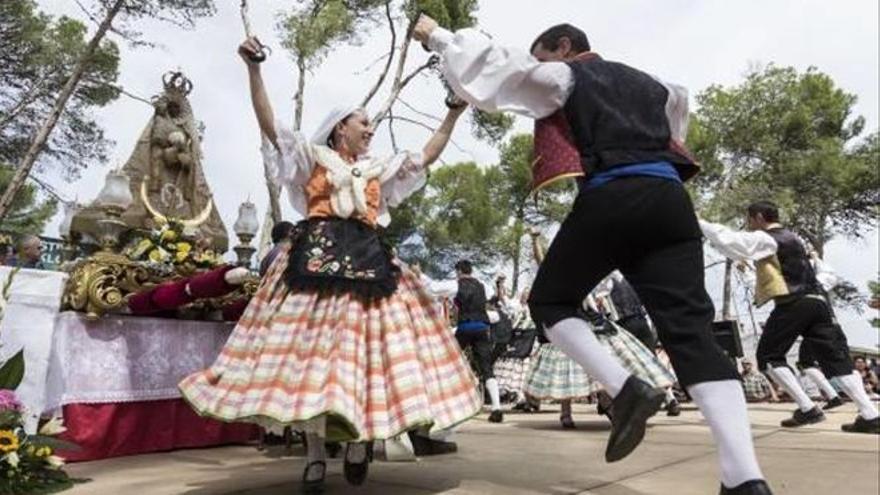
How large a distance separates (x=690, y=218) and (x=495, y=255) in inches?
1097

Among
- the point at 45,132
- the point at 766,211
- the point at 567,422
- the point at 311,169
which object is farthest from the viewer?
the point at 45,132

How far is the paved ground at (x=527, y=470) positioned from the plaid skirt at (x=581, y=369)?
742mm

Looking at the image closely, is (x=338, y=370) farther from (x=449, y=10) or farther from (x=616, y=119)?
(x=449, y=10)

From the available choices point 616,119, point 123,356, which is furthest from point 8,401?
point 616,119

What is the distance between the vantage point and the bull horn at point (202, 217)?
5.04 meters

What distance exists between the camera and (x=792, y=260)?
5.16 metres

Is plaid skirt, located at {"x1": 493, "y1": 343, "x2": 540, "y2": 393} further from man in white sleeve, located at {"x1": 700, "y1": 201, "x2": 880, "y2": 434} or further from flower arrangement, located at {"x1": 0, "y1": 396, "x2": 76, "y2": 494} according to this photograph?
flower arrangement, located at {"x1": 0, "y1": 396, "x2": 76, "y2": 494}

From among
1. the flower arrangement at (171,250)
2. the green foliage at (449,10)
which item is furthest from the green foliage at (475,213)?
the flower arrangement at (171,250)

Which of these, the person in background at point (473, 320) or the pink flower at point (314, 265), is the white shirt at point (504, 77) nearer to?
the pink flower at point (314, 265)

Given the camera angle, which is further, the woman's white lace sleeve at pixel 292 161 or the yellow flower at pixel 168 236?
the yellow flower at pixel 168 236

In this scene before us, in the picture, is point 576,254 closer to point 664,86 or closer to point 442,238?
point 664,86

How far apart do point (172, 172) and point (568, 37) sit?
3.65 metres

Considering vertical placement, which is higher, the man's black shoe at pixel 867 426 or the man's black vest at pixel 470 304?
the man's black vest at pixel 470 304

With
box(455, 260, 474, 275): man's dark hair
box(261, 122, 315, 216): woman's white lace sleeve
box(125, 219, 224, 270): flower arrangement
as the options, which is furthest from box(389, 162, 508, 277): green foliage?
box(261, 122, 315, 216): woman's white lace sleeve
